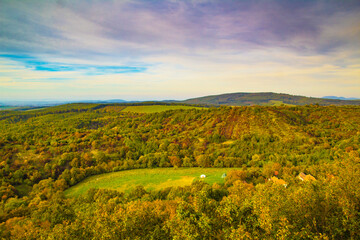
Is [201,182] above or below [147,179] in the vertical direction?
above

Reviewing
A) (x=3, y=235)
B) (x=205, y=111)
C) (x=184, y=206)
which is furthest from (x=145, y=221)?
(x=205, y=111)

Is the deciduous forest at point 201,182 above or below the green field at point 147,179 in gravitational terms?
above

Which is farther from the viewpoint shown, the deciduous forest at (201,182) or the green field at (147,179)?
the green field at (147,179)

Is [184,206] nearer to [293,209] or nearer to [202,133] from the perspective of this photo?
[293,209]

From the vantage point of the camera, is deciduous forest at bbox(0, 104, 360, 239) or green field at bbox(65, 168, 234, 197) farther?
green field at bbox(65, 168, 234, 197)

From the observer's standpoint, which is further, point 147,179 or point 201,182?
point 147,179
